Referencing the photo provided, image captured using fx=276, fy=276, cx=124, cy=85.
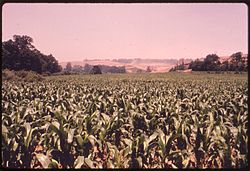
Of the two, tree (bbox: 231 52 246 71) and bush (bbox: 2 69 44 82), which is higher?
tree (bbox: 231 52 246 71)

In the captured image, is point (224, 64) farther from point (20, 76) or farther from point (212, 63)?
point (20, 76)

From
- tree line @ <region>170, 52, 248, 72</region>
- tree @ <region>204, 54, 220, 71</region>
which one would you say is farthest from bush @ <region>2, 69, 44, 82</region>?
tree @ <region>204, 54, 220, 71</region>

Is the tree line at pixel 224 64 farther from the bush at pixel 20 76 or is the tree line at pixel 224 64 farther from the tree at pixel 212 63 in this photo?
the bush at pixel 20 76

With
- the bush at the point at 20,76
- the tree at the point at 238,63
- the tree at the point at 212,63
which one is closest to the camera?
the bush at the point at 20,76

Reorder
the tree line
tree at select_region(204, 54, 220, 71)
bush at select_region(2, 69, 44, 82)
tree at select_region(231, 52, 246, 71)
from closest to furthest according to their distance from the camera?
bush at select_region(2, 69, 44, 82)
tree at select_region(231, 52, 246, 71)
the tree line
tree at select_region(204, 54, 220, 71)

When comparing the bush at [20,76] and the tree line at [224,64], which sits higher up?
the tree line at [224,64]

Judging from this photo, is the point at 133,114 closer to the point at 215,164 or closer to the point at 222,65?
the point at 215,164

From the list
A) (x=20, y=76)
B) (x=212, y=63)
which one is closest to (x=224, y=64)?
(x=212, y=63)

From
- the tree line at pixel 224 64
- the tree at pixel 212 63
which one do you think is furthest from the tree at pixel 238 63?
the tree at pixel 212 63

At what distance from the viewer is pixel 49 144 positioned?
4758 millimetres

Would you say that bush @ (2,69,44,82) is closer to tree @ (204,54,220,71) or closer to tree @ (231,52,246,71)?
tree @ (231,52,246,71)

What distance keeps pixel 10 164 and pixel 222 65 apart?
52.2m

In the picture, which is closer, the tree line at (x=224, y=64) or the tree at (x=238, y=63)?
the tree at (x=238, y=63)

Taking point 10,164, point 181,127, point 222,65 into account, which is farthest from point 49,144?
point 222,65
